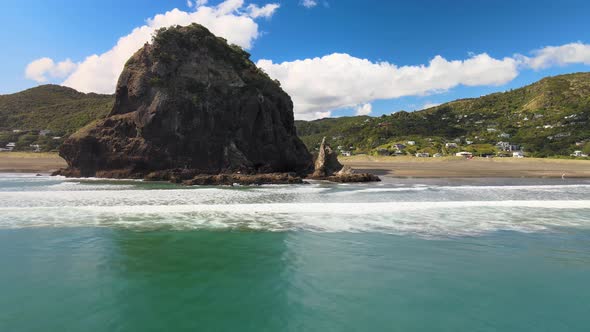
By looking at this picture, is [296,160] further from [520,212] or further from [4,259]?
[4,259]

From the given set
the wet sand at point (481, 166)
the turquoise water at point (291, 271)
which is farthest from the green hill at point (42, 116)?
the turquoise water at point (291, 271)

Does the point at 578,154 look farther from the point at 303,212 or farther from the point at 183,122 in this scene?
the point at 303,212

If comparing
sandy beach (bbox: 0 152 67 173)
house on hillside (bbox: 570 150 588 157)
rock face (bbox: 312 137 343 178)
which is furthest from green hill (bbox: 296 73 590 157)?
sandy beach (bbox: 0 152 67 173)

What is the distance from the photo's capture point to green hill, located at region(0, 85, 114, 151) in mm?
85438

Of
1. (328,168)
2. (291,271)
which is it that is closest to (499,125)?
(328,168)

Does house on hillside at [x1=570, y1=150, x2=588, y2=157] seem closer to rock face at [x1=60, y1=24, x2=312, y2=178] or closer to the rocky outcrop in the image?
the rocky outcrop

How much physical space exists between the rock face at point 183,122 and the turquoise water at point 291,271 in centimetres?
2576

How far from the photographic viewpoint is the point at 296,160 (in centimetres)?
5062

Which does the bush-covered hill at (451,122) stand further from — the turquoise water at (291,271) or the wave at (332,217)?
the turquoise water at (291,271)

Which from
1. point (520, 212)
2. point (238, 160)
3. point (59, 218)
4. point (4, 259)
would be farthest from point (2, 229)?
point (238, 160)

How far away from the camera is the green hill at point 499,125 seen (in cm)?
10325

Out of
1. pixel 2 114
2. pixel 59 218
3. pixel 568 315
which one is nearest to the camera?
pixel 568 315

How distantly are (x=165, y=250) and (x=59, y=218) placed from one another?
8467mm

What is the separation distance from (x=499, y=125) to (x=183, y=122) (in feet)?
429
